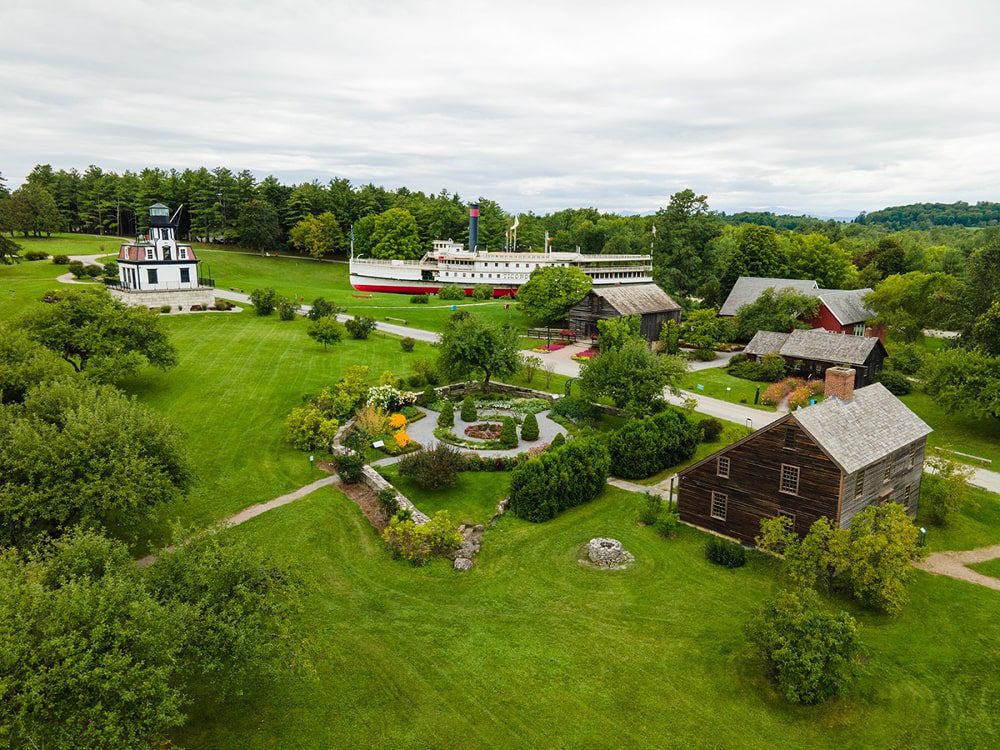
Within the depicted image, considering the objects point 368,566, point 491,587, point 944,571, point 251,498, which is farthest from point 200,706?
point 944,571

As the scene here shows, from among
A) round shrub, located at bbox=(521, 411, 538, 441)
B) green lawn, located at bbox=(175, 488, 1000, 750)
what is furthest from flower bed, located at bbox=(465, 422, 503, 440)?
green lawn, located at bbox=(175, 488, 1000, 750)

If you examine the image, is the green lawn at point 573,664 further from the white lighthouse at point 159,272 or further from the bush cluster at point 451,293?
the bush cluster at point 451,293

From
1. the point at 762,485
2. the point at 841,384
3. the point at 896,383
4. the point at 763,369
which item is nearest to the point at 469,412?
the point at 762,485

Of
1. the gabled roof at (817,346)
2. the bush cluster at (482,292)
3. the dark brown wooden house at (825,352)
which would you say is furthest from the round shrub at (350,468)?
the bush cluster at (482,292)

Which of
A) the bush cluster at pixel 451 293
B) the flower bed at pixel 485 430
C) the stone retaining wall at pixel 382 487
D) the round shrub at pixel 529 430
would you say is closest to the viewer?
the stone retaining wall at pixel 382 487

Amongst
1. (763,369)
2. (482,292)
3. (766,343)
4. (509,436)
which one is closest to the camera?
(509,436)

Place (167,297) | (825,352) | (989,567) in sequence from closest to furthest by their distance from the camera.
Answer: (989,567), (825,352), (167,297)

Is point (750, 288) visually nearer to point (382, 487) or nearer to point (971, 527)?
point (971, 527)
